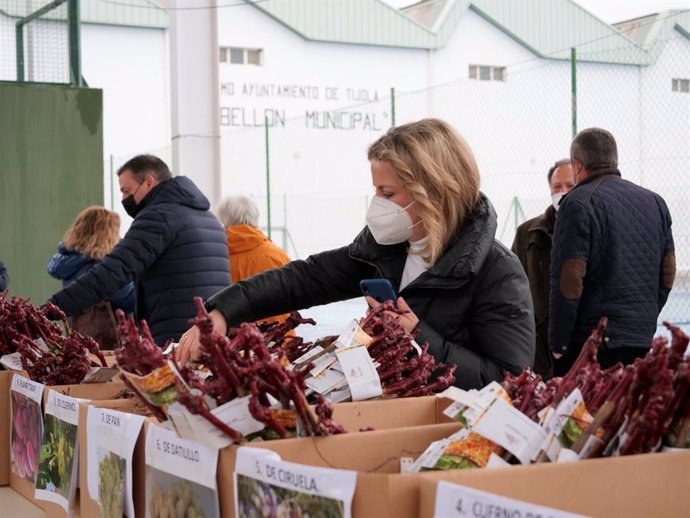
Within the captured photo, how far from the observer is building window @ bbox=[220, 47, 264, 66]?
19.2 meters

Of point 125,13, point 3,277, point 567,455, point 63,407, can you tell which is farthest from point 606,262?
point 125,13

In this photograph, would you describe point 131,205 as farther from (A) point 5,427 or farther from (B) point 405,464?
(B) point 405,464

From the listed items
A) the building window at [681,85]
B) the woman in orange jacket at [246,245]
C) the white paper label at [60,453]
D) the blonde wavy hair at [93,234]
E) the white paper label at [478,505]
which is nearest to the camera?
the white paper label at [478,505]

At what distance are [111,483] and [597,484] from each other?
90cm

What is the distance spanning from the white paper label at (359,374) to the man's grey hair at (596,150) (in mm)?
2333

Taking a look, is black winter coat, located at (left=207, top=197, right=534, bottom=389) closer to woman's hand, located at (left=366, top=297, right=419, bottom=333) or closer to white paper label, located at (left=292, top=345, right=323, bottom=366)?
woman's hand, located at (left=366, top=297, right=419, bottom=333)

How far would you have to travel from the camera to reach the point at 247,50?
63.0 ft

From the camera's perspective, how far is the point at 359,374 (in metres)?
1.80

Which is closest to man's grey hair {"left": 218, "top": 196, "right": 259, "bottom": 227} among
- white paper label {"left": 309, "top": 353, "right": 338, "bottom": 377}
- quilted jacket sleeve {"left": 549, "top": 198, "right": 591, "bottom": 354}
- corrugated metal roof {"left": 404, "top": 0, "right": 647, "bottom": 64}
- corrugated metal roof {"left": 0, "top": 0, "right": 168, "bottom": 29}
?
quilted jacket sleeve {"left": 549, "top": 198, "right": 591, "bottom": 354}

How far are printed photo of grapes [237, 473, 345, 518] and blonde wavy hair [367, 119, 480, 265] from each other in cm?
104

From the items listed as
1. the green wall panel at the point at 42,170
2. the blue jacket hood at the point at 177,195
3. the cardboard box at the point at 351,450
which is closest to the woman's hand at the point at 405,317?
the cardboard box at the point at 351,450

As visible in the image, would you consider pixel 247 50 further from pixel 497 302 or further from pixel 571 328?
pixel 497 302

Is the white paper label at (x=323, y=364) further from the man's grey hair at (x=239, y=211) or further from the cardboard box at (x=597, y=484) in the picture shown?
the man's grey hair at (x=239, y=211)

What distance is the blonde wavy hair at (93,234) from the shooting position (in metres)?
5.66
